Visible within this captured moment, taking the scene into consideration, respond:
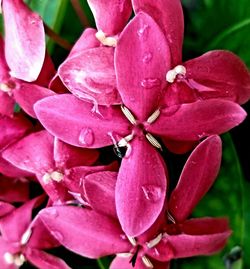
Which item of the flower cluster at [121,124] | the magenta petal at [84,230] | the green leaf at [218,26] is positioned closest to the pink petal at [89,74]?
the flower cluster at [121,124]

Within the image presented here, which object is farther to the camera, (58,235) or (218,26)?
(218,26)

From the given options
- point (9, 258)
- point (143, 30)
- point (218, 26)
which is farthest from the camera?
point (218, 26)

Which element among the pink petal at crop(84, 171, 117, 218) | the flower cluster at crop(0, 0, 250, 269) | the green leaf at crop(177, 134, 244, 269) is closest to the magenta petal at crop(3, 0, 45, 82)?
the flower cluster at crop(0, 0, 250, 269)

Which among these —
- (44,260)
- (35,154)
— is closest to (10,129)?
(35,154)

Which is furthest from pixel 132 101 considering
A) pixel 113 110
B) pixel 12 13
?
pixel 12 13

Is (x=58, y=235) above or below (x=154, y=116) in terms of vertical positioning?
below

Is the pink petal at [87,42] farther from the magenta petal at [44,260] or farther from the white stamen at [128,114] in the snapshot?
the magenta petal at [44,260]

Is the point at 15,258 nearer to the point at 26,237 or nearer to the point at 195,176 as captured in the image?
the point at 26,237
